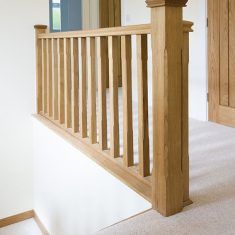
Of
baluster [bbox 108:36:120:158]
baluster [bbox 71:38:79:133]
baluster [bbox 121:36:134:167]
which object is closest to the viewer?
baluster [bbox 121:36:134:167]

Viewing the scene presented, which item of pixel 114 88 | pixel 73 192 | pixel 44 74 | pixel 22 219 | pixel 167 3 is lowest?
pixel 22 219

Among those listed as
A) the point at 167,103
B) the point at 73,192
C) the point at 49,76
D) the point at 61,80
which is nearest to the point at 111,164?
the point at 167,103

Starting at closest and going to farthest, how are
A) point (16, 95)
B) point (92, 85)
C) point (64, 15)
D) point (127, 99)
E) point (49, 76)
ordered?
1. point (127, 99)
2. point (92, 85)
3. point (49, 76)
4. point (16, 95)
5. point (64, 15)

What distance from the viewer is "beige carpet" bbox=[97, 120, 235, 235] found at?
141 cm

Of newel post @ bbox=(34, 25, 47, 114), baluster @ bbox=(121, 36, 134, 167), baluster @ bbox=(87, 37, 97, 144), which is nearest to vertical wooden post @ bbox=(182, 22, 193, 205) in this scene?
baluster @ bbox=(121, 36, 134, 167)

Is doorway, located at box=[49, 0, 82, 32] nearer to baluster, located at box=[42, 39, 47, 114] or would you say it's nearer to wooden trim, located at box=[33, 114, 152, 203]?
baluster, located at box=[42, 39, 47, 114]

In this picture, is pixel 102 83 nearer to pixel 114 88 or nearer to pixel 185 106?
pixel 114 88

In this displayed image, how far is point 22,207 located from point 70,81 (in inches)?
70.8

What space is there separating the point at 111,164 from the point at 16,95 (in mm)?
1884

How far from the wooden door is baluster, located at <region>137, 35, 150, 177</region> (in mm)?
1579

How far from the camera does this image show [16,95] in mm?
3520

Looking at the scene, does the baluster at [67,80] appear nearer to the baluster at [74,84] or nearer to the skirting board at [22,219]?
the baluster at [74,84]

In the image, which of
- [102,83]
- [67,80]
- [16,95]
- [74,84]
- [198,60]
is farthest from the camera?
[16,95]

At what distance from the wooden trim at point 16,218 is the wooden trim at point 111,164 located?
1430 millimetres
